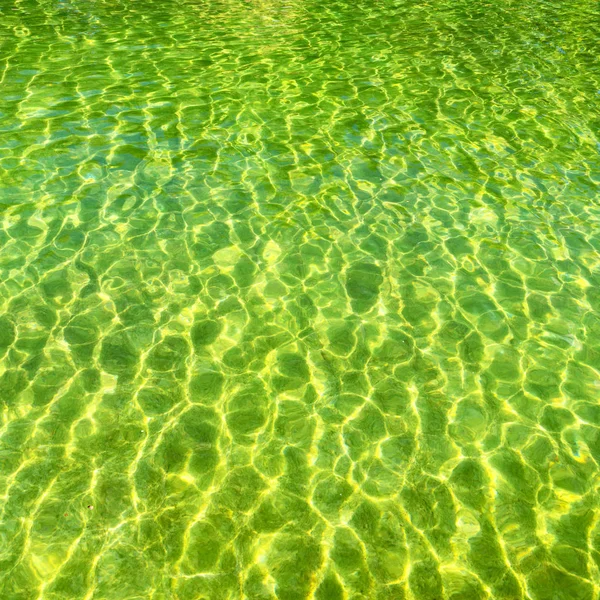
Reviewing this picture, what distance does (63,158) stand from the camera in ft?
22.8

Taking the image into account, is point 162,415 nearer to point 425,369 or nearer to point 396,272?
point 425,369

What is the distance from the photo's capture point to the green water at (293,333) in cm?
374

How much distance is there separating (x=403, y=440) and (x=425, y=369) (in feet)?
2.38

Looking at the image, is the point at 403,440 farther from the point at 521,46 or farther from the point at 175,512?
the point at 521,46

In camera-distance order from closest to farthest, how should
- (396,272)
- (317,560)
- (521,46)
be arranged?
(317,560)
(396,272)
(521,46)

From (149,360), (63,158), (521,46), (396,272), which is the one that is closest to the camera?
(149,360)

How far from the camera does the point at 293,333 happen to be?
16.8ft

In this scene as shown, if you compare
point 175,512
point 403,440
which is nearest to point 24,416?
point 175,512

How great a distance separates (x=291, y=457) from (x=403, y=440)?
0.80 meters

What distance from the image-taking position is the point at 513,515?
13.0 feet

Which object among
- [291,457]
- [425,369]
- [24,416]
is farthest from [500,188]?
[24,416]

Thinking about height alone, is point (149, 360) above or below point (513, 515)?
below

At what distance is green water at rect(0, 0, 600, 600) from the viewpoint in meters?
3.74

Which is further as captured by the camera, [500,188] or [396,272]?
[500,188]
